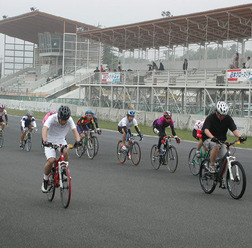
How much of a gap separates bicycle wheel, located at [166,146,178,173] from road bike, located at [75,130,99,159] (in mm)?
3739

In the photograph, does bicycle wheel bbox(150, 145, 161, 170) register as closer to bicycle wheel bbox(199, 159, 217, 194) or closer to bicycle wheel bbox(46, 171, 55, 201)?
bicycle wheel bbox(199, 159, 217, 194)

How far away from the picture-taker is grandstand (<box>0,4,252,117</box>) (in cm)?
3634

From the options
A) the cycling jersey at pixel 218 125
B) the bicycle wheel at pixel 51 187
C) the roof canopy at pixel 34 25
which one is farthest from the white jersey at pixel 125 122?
the roof canopy at pixel 34 25

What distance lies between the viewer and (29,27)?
87188mm

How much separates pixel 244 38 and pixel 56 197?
118 feet

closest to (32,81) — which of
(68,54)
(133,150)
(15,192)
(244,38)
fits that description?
(68,54)

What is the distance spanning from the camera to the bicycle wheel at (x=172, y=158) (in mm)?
14075

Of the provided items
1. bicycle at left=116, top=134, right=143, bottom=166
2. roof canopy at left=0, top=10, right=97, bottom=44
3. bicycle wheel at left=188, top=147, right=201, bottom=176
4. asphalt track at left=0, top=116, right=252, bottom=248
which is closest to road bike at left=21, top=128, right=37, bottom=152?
bicycle at left=116, top=134, right=143, bottom=166

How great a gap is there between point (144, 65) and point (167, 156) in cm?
3796

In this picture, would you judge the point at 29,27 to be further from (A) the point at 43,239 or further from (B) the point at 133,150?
(A) the point at 43,239

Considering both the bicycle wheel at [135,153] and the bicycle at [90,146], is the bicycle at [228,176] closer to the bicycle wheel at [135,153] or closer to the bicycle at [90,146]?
the bicycle wheel at [135,153]

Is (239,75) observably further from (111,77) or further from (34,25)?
(34,25)

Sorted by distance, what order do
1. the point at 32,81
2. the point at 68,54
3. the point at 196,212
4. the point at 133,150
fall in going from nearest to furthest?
1. the point at 196,212
2. the point at 133,150
3. the point at 68,54
4. the point at 32,81

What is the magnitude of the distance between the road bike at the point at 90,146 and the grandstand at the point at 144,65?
14.6 metres
